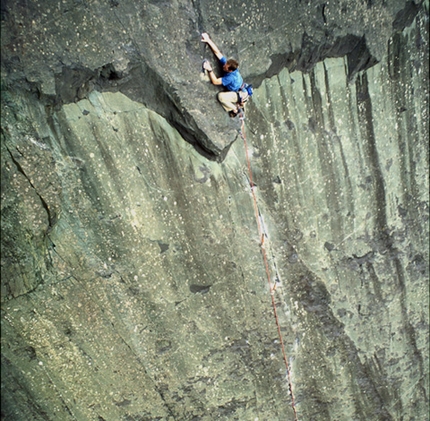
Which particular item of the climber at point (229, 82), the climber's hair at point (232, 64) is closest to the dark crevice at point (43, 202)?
the climber at point (229, 82)

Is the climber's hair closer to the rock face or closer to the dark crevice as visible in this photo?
the rock face

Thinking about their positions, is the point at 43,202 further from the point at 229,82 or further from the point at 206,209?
the point at 229,82

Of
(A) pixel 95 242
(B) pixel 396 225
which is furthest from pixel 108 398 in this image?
(B) pixel 396 225

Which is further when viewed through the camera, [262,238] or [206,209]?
[262,238]

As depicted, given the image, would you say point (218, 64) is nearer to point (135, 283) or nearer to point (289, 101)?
point (289, 101)

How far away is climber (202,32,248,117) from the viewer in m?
2.68

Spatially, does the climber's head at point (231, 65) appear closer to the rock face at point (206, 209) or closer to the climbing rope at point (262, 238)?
the rock face at point (206, 209)

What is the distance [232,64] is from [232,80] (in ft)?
0.33

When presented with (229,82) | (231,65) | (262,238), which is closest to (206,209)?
(262,238)

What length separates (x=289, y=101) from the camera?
10.0 feet

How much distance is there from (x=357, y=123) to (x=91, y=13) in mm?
1992

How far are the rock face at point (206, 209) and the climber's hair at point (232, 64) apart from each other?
17cm

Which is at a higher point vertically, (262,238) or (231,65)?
(231,65)

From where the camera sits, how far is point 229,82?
2730 millimetres
